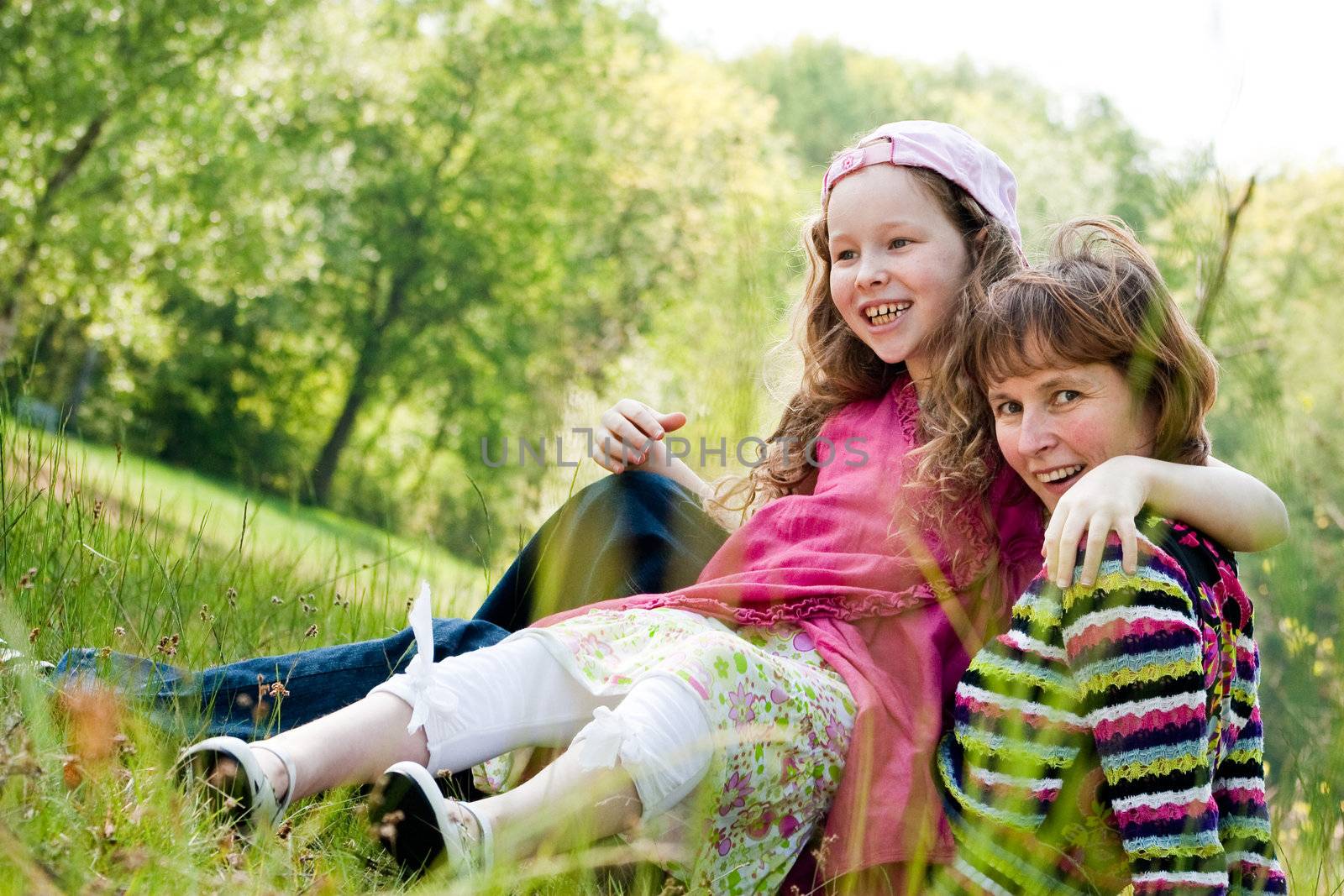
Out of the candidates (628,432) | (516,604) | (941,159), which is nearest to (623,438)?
(628,432)

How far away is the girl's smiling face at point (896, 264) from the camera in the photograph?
2.35 metres

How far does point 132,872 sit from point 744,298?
1018 mm

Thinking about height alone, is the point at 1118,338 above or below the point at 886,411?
above

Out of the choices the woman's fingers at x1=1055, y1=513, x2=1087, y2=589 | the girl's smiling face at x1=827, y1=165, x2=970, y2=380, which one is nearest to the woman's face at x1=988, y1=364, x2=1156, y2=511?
the woman's fingers at x1=1055, y1=513, x2=1087, y2=589

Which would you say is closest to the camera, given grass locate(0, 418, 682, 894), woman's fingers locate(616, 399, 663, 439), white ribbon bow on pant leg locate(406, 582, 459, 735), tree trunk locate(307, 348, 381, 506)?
grass locate(0, 418, 682, 894)

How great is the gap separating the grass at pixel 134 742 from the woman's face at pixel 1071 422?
622 mm

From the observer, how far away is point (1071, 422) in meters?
1.91

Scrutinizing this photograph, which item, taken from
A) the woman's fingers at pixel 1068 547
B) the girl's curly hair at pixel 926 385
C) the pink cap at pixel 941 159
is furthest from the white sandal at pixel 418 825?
the pink cap at pixel 941 159

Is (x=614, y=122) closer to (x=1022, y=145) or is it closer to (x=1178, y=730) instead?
(x=1022, y=145)

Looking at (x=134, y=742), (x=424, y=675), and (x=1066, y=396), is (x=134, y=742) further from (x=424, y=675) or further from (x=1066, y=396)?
(x=1066, y=396)

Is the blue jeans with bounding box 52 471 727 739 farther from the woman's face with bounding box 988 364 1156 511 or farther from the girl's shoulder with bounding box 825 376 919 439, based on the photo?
the woman's face with bounding box 988 364 1156 511

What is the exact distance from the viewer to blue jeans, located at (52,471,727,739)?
196 cm

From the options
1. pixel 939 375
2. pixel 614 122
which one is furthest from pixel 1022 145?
pixel 939 375

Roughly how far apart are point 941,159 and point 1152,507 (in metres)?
0.91
